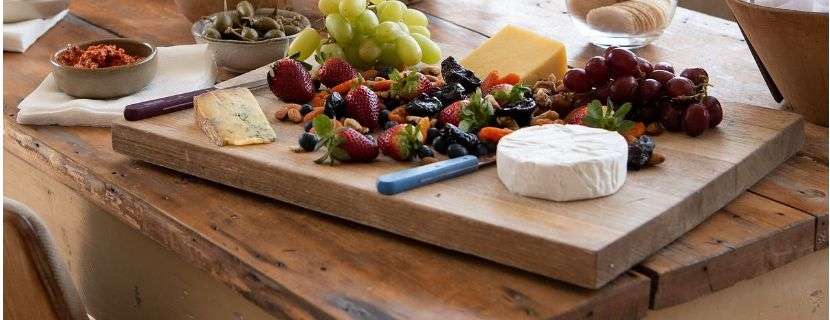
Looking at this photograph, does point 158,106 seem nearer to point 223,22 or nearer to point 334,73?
point 334,73

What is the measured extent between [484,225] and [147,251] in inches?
24.6

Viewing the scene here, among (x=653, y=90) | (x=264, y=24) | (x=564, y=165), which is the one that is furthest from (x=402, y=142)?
(x=264, y=24)

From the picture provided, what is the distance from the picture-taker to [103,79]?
1861mm

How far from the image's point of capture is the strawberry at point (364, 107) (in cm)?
161

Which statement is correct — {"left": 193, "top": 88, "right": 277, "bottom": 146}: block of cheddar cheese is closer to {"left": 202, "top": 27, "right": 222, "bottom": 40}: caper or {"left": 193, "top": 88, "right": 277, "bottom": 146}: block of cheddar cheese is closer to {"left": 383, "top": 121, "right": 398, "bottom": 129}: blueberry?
{"left": 383, "top": 121, "right": 398, "bottom": 129}: blueberry

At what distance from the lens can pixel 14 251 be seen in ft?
4.66

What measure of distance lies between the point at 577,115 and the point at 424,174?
29 centimetres

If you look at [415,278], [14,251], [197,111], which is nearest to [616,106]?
[415,278]

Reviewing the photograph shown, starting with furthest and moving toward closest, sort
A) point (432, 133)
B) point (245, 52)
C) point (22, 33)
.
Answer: point (22, 33) < point (245, 52) < point (432, 133)

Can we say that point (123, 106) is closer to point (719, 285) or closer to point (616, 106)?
point (616, 106)

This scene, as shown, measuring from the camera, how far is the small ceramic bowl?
186 centimetres

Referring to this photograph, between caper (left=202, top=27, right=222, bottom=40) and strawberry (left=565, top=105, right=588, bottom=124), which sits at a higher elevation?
strawberry (left=565, top=105, right=588, bottom=124)

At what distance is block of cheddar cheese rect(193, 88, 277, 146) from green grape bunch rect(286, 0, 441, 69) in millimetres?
214

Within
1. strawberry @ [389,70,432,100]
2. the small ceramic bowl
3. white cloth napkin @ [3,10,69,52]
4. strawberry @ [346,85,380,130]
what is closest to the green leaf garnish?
strawberry @ [346,85,380,130]
